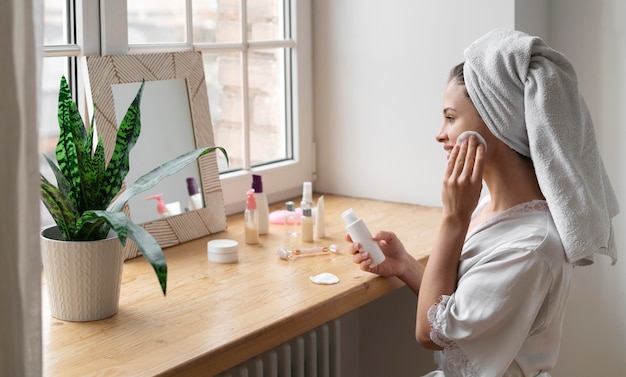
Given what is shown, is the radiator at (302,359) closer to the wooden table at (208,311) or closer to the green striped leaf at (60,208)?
the wooden table at (208,311)

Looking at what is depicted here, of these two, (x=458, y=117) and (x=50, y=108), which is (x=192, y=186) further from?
(x=458, y=117)

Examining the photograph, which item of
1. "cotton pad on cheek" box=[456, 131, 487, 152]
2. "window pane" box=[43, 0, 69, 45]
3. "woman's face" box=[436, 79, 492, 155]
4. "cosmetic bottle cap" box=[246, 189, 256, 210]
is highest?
"window pane" box=[43, 0, 69, 45]

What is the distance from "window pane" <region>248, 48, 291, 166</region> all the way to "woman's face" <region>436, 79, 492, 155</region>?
36.1 inches

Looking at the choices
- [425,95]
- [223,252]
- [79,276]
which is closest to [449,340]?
[223,252]

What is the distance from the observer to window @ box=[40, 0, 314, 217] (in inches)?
79.7

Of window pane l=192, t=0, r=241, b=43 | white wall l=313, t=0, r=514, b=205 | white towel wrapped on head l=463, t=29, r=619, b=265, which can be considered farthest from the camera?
white wall l=313, t=0, r=514, b=205

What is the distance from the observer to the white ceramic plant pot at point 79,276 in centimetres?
164

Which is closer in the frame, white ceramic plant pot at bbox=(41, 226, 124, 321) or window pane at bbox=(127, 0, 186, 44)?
white ceramic plant pot at bbox=(41, 226, 124, 321)

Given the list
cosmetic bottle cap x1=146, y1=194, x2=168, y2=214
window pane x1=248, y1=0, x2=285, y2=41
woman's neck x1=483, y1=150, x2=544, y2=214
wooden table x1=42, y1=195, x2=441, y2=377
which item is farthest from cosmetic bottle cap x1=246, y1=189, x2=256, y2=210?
woman's neck x1=483, y1=150, x2=544, y2=214

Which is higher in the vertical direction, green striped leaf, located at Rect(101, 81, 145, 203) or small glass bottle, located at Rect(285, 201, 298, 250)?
green striped leaf, located at Rect(101, 81, 145, 203)

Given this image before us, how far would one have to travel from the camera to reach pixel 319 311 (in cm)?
177

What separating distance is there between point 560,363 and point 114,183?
1.54 metres

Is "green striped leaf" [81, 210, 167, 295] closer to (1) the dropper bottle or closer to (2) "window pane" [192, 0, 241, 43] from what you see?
(1) the dropper bottle

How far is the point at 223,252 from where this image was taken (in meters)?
2.04
